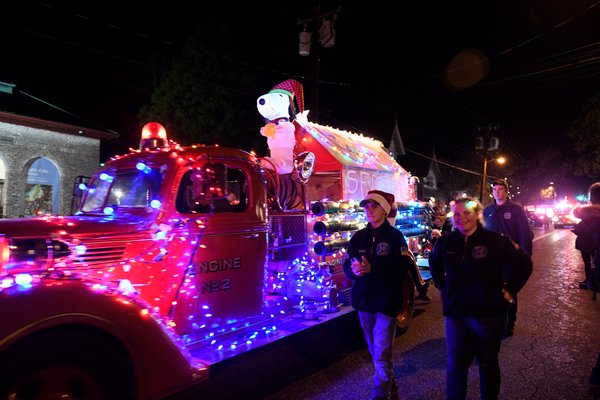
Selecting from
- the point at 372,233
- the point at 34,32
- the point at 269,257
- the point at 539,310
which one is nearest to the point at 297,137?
the point at 269,257

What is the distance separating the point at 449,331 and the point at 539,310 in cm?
491

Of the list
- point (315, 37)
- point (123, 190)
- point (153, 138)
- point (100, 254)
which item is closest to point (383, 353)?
point (100, 254)

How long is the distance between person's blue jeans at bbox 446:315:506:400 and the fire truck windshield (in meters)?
2.81

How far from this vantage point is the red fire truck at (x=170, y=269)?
A: 2494mm

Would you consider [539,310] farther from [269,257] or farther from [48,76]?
[48,76]

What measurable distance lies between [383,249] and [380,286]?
312 mm

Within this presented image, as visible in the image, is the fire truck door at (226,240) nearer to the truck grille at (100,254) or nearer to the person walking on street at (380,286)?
the truck grille at (100,254)

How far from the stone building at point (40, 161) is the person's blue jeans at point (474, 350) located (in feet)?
41.3

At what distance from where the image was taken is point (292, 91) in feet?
21.0

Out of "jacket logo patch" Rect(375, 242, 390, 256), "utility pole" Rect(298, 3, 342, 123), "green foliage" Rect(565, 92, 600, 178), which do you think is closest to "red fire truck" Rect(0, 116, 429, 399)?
"jacket logo patch" Rect(375, 242, 390, 256)

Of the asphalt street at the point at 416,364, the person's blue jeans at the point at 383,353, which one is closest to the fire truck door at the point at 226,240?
the asphalt street at the point at 416,364

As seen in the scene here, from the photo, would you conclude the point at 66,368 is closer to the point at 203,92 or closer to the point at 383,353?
the point at 383,353

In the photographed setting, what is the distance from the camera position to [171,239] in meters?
3.68

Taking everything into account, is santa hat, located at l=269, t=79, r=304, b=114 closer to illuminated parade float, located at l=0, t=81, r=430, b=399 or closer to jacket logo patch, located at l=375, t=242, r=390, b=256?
illuminated parade float, located at l=0, t=81, r=430, b=399
